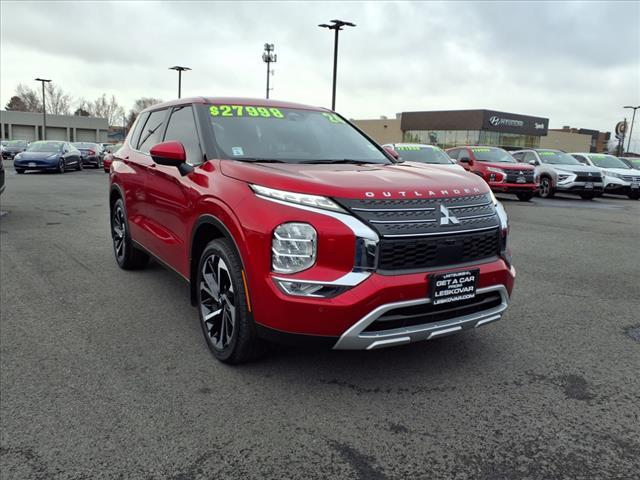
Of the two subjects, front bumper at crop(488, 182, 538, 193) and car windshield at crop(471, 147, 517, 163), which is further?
car windshield at crop(471, 147, 517, 163)

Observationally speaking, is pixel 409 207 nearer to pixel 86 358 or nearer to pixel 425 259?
pixel 425 259

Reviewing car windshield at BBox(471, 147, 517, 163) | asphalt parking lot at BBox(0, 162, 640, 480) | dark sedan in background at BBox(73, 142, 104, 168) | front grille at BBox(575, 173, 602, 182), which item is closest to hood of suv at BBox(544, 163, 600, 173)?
front grille at BBox(575, 173, 602, 182)

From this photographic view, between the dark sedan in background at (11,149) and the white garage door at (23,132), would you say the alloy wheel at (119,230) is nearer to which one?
the dark sedan in background at (11,149)

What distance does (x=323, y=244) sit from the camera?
2.84m

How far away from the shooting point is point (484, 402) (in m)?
3.01

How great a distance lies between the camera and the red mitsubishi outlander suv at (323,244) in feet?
9.35

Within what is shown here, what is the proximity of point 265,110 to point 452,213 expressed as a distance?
6.71 feet

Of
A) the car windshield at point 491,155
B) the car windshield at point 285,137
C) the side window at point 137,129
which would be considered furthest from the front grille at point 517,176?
the side window at point 137,129

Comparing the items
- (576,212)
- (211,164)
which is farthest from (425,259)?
(576,212)

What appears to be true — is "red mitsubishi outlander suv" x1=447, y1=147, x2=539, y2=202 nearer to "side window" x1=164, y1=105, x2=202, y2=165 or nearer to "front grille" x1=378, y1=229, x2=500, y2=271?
"side window" x1=164, y1=105, x2=202, y2=165

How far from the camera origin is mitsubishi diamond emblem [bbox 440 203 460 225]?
307cm

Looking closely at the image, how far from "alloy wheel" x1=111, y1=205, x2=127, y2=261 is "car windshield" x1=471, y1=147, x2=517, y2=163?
41.8 feet

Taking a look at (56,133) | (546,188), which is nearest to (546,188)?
(546,188)

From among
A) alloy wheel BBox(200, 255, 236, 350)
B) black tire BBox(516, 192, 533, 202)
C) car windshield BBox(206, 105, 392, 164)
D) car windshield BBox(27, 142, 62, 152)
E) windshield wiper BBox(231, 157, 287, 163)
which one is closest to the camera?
alloy wheel BBox(200, 255, 236, 350)
